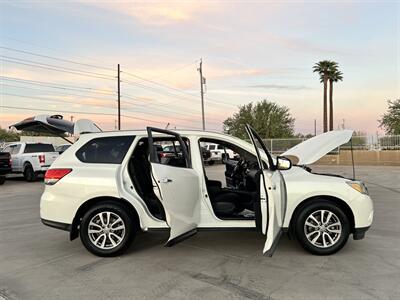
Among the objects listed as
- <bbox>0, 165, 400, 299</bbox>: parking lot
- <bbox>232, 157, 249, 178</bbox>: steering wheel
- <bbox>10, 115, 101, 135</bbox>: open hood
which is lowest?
<bbox>0, 165, 400, 299</bbox>: parking lot

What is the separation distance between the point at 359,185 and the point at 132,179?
10.2ft

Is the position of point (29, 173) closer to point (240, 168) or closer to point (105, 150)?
point (240, 168)

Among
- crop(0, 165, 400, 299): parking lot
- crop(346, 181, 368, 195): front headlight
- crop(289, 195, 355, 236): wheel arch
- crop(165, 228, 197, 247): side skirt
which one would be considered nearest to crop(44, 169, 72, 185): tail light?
crop(0, 165, 400, 299): parking lot

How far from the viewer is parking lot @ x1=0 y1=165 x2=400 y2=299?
4.18 meters

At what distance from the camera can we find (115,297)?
161 inches

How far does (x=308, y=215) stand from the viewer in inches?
209

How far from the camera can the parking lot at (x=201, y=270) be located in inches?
164

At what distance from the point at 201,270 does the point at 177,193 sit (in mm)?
972

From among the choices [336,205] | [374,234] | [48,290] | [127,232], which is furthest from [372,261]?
[48,290]

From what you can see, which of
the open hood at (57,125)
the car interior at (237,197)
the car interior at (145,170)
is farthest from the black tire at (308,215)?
the open hood at (57,125)

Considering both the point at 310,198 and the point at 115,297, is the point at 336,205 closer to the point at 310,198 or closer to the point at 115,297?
the point at 310,198

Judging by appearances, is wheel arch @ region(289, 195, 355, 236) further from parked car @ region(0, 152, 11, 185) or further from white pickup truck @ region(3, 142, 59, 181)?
white pickup truck @ region(3, 142, 59, 181)

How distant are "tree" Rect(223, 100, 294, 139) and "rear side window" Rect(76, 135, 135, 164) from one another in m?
47.3

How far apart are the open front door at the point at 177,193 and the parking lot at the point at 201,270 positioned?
1.67 feet
